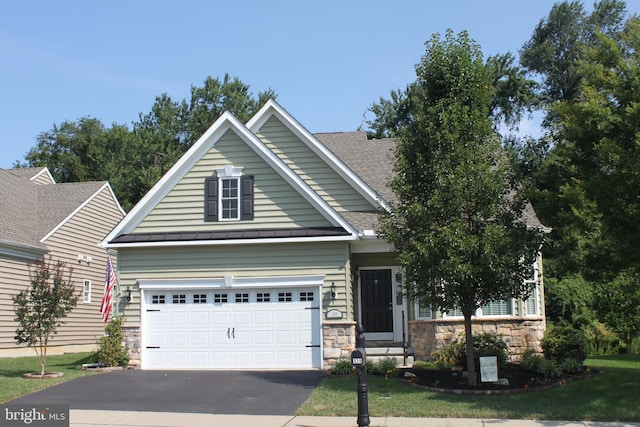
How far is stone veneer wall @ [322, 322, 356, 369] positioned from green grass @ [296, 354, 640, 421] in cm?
265

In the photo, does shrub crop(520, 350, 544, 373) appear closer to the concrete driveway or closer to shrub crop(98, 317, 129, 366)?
the concrete driveway

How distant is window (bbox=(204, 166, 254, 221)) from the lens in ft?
58.5

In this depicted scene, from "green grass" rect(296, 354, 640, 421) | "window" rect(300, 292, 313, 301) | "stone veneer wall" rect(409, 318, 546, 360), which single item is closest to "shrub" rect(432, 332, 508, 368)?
"stone veneer wall" rect(409, 318, 546, 360)

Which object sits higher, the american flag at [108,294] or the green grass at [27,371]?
the american flag at [108,294]

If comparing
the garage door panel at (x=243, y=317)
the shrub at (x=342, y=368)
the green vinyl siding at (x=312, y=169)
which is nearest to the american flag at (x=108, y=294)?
the garage door panel at (x=243, y=317)

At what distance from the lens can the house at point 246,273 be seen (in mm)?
17172

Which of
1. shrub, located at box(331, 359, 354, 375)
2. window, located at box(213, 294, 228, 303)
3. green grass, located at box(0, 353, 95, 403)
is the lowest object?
green grass, located at box(0, 353, 95, 403)

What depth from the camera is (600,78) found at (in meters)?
12.4

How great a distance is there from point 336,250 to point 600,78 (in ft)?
25.4

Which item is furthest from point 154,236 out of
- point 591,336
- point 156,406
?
point 591,336

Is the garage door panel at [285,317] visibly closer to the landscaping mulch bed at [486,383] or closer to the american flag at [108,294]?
the landscaping mulch bed at [486,383]

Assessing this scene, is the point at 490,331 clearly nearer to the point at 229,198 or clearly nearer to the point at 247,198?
the point at 247,198

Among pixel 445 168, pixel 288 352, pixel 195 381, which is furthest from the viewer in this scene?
pixel 288 352

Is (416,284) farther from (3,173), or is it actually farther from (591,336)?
(3,173)
